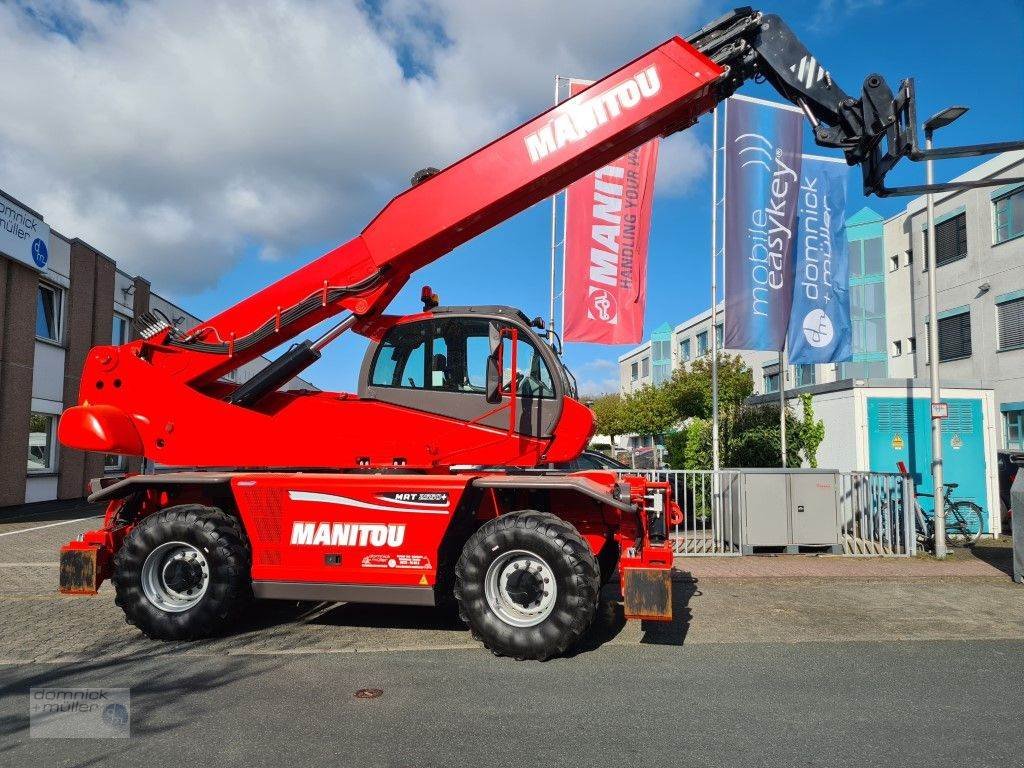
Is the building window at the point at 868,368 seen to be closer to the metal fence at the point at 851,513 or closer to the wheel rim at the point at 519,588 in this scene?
the metal fence at the point at 851,513

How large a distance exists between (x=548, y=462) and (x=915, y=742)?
329 centimetres

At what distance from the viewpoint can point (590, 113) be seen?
20.9 ft

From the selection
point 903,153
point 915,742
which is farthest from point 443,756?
point 903,153

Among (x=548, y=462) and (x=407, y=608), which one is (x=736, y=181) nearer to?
(x=548, y=462)

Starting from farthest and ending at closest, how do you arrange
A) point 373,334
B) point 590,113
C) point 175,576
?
point 373,334 → point 590,113 → point 175,576

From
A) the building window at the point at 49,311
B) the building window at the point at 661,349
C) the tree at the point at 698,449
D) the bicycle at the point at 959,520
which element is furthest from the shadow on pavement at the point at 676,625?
the building window at the point at 661,349

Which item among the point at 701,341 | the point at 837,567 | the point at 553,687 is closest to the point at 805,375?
the point at 701,341

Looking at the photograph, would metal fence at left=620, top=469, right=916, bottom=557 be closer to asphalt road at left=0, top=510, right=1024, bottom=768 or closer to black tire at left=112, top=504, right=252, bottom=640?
asphalt road at left=0, top=510, right=1024, bottom=768

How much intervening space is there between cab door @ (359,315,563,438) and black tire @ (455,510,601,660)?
0.94 metres

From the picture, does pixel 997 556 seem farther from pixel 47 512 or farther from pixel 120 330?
pixel 120 330

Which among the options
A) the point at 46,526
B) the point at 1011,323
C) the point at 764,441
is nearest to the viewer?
the point at 46,526

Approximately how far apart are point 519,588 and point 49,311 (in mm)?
19118

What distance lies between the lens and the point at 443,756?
152 inches

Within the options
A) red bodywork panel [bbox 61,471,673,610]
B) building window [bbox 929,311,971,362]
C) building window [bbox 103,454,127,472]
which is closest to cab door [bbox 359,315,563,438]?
red bodywork panel [bbox 61,471,673,610]
